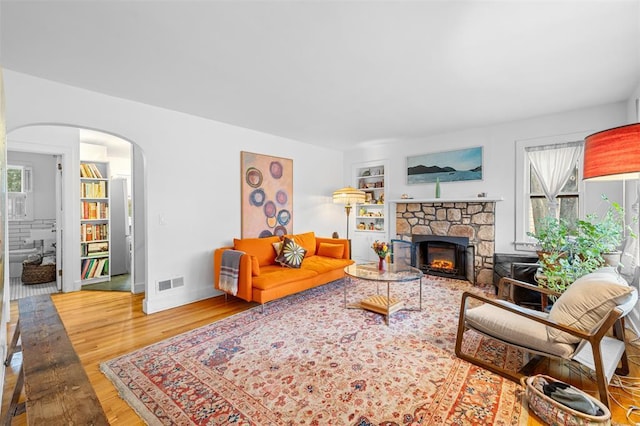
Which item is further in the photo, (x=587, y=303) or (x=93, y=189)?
(x=93, y=189)

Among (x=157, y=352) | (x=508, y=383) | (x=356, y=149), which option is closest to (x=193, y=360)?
(x=157, y=352)

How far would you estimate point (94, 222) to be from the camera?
16.3 feet

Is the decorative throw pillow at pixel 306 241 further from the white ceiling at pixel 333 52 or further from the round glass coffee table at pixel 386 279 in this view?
the white ceiling at pixel 333 52

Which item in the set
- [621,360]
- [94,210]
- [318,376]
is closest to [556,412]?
[621,360]

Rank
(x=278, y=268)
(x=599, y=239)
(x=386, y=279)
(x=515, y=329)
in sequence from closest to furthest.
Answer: (x=515, y=329), (x=599, y=239), (x=386, y=279), (x=278, y=268)

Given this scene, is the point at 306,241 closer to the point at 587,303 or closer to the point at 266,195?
the point at 266,195

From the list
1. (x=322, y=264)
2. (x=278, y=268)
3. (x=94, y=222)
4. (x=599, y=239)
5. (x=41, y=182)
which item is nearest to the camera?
(x=599, y=239)

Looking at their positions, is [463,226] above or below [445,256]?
above

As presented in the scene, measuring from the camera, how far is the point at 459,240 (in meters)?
4.85

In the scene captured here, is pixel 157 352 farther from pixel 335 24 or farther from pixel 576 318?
pixel 576 318

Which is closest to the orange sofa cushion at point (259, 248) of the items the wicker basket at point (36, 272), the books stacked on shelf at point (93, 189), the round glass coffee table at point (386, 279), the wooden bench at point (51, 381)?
the round glass coffee table at point (386, 279)

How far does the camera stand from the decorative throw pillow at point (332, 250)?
4707 millimetres

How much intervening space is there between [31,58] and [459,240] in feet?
18.5

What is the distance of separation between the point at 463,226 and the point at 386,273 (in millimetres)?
2129
